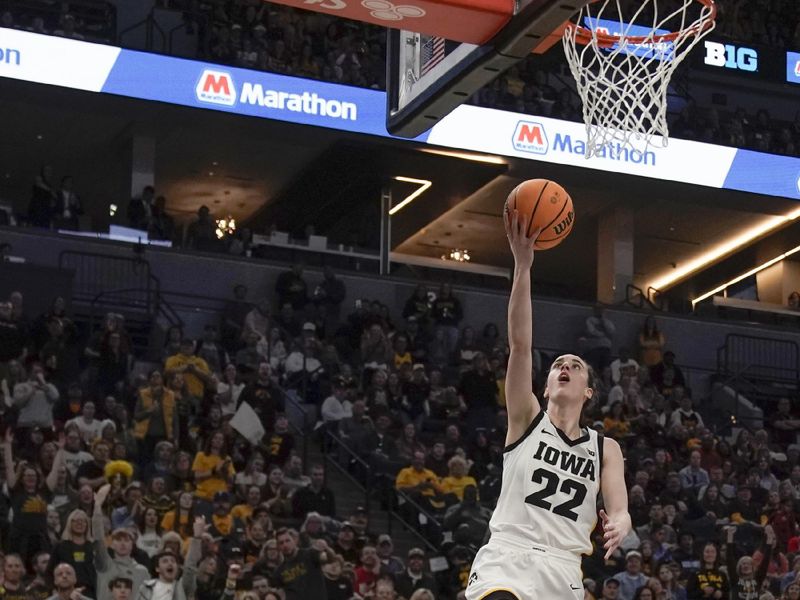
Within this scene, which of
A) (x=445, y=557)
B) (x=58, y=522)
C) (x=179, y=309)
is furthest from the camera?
(x=179, y=309)

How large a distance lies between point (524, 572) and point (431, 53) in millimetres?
2945

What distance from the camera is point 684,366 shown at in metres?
24.4

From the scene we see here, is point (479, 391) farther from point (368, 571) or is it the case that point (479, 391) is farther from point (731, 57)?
point (731, 57)

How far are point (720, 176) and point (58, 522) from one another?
14420 millimetres

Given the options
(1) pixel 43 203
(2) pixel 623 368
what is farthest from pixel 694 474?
(1) pixel 43 203

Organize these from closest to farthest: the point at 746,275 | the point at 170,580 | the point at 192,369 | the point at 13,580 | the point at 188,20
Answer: the point at 13,580
the point at 170,580
the point at 192,369
the point at 188,20
the point at 746,275

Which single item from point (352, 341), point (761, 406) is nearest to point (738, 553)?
point (352, 341)

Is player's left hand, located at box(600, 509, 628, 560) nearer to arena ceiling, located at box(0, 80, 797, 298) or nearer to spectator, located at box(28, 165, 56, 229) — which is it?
arena ceiling, located at box(0, 80, 797, 298)

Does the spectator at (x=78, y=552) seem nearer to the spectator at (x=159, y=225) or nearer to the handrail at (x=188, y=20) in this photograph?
the spectator at (x=159, y=225)

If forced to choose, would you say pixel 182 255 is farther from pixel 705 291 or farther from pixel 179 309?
pixel 705 291

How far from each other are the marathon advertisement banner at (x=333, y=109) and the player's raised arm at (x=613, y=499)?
13.9 m

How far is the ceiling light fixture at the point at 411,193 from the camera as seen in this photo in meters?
24.9

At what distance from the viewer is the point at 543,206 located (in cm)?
629

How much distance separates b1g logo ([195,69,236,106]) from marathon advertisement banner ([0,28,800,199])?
1cm
